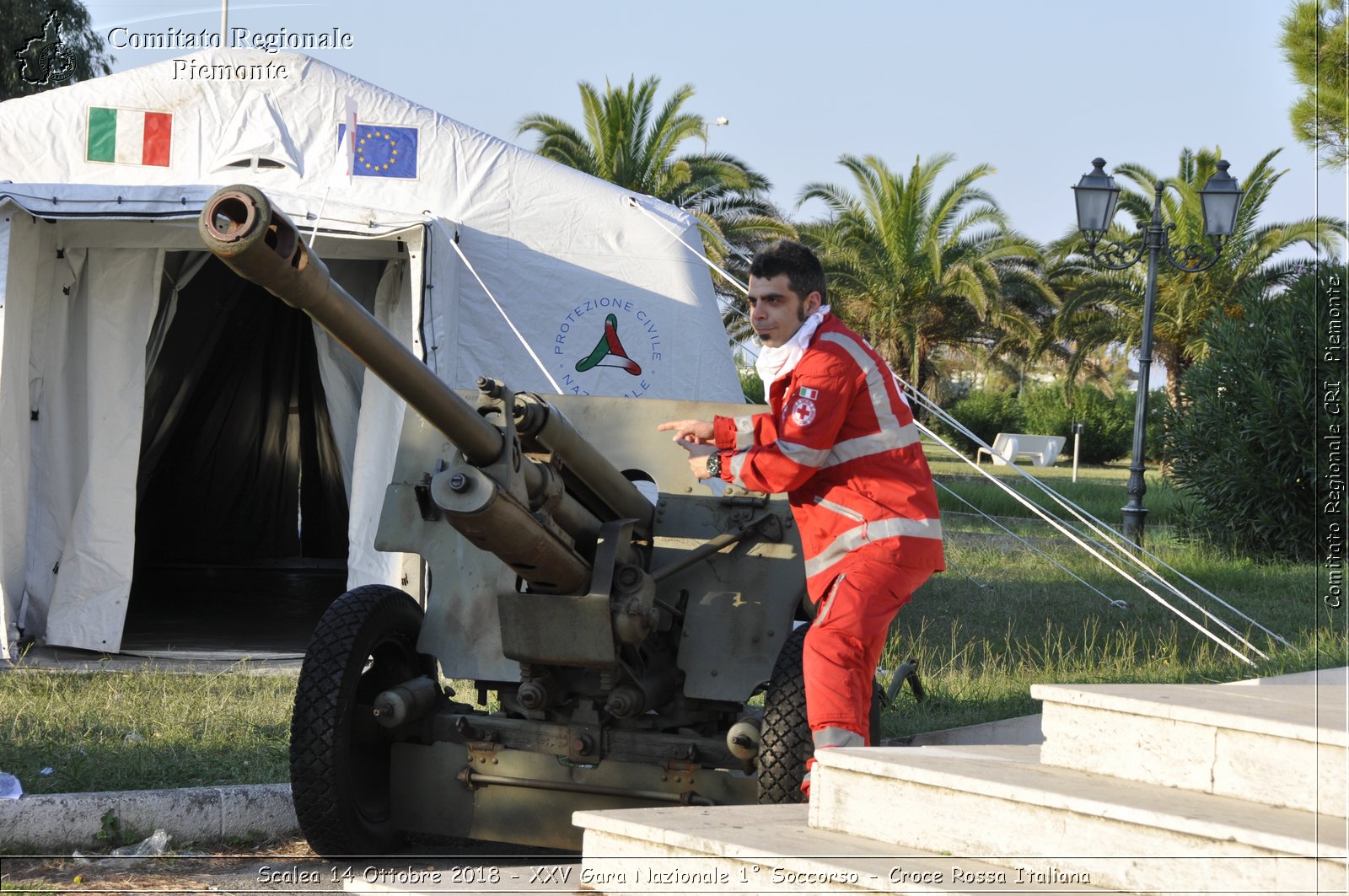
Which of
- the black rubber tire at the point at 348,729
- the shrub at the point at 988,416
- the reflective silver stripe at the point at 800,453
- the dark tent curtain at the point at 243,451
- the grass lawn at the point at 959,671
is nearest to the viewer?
the reflective silver stripe at the point at 800,453

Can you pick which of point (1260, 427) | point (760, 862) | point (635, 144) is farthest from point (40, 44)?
point (760, 862)

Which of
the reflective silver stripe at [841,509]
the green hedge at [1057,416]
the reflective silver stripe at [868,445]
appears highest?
the green hedge at [1057,416]

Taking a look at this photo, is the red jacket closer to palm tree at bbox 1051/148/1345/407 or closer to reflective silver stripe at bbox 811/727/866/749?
reflective silver stripe at bbox 811/727/866/749

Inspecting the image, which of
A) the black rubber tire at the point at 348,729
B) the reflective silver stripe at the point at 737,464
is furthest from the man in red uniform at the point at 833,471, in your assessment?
the black rubber tire at the point at 348,729

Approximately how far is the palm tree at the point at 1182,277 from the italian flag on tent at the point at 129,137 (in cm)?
1926

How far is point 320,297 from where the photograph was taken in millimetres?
3709

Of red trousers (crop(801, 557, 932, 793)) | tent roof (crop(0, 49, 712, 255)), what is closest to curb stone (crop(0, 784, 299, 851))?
red trousers (crop(801, 557, 932, 793))

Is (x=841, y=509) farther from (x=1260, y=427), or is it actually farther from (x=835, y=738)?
(x=1260, y=427)

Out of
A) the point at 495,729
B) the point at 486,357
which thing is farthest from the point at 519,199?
the point at 495,729

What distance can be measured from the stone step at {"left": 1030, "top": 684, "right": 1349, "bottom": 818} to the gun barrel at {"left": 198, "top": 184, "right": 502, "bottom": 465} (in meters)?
1.79

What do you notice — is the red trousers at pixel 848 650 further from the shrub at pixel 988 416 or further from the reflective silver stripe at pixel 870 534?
the shrub at pixel 988 416

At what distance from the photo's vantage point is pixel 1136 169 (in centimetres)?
2686

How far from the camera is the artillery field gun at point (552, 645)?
4520 mm

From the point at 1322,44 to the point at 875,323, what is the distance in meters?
17.6
